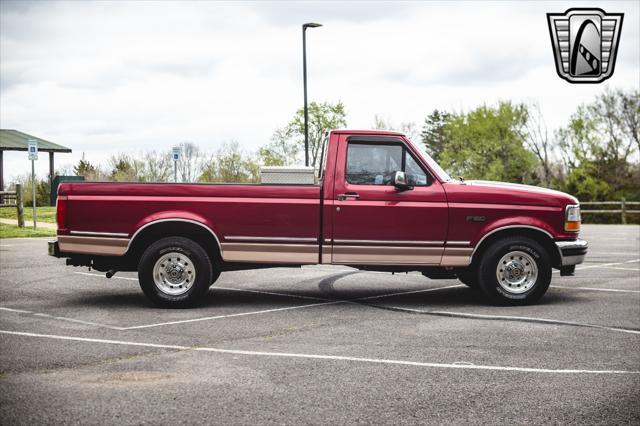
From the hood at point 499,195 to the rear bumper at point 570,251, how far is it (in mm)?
486

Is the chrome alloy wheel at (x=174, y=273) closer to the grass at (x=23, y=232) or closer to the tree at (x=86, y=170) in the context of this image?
the grass at (x=23, y=232)

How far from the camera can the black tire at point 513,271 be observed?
8.95 meters

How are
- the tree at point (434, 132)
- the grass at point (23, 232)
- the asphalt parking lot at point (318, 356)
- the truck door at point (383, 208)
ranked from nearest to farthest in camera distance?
the asphalt parking lot at point (318, 356), the truck door at point (383, 208), the grass at point (23, 232), the tree at point (434, 132)

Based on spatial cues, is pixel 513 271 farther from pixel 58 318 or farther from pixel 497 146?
pixel 497 146

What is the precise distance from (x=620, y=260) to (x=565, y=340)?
8794 mm

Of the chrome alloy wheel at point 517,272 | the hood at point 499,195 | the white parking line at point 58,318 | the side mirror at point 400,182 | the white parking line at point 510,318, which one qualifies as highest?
the side mirror at point 400,182

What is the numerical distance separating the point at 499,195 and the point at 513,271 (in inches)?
37.5

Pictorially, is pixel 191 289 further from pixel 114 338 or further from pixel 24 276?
pixel 24 276

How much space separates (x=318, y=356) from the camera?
616 centimetres

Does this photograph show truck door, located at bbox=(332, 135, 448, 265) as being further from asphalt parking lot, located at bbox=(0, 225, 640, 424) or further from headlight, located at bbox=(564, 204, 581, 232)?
headlight, located at bbox=(564, 204, 581, 232)

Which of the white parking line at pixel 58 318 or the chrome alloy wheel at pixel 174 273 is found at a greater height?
the chrome alloy wheel at pixel 174 273

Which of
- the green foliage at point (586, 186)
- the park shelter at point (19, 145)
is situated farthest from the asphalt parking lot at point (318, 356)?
the green foliage at point (586, 186)

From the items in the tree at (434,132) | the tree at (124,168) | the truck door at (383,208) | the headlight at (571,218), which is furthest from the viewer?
the tree at (434,132)

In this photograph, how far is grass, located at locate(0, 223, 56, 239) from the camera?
2142cm
